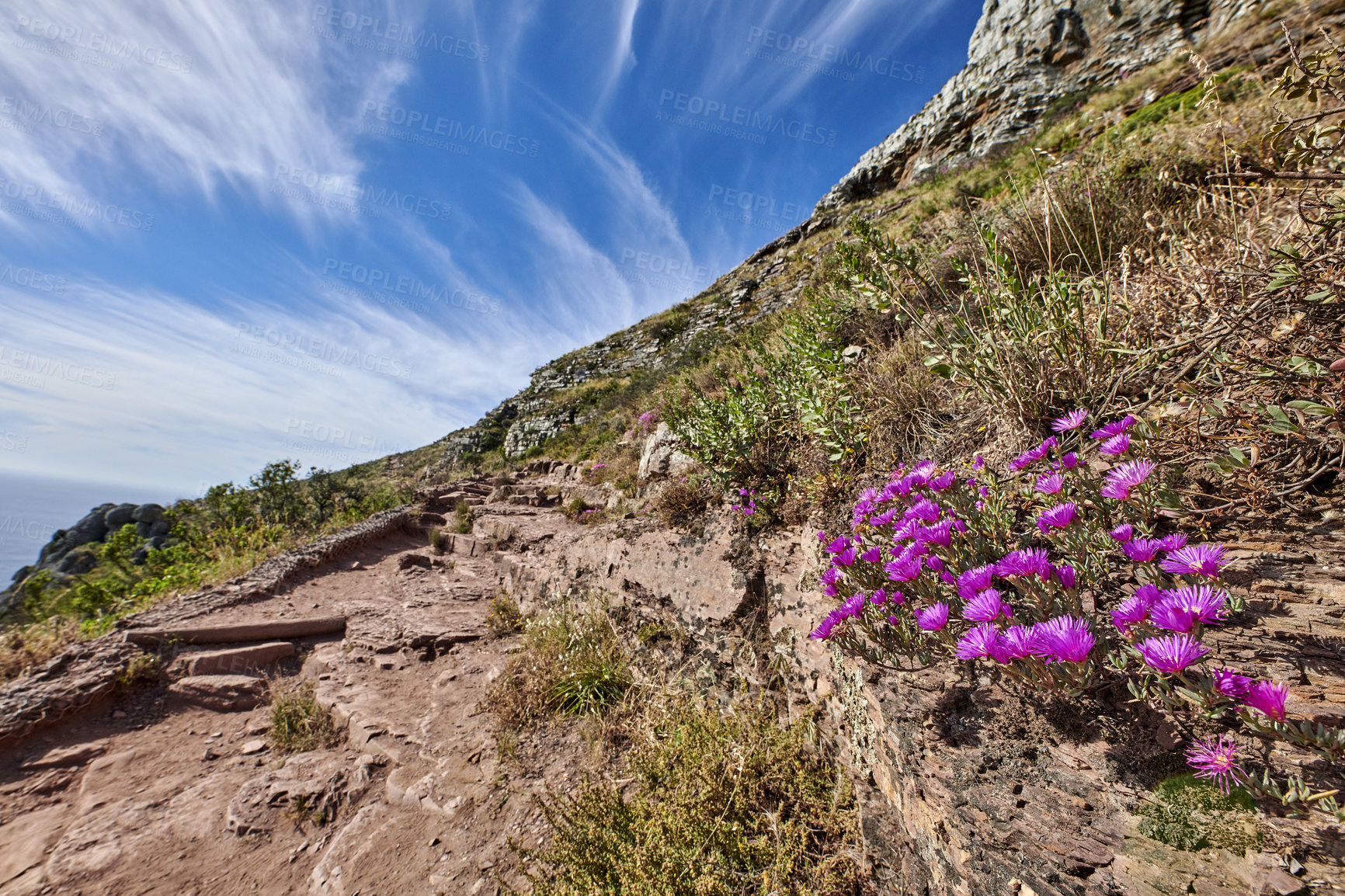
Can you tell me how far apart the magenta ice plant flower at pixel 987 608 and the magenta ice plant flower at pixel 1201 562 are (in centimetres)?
36

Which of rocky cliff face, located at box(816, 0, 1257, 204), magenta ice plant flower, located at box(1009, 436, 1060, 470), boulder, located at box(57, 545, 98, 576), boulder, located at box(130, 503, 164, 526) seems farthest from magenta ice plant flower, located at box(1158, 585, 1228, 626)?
boulder, located at box(130, 503, 164, 526)

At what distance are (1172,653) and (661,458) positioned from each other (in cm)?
516

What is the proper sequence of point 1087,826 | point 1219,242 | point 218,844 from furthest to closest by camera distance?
point 218,844, point 1219,242, point 1087,826

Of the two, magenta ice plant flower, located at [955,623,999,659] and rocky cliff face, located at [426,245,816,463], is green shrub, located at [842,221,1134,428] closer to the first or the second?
magenta ice plant flower, located at [955,623,999,659]

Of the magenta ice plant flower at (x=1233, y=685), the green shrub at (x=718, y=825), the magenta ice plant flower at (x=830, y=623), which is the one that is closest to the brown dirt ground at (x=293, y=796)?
the green shrub at (x=718, y=825)

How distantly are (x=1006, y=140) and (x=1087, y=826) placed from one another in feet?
86.1

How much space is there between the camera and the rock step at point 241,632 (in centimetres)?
453

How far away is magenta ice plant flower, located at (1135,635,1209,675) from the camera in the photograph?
881 mm

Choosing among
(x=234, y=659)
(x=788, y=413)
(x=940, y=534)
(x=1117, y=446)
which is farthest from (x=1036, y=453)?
(x=234, y=659)

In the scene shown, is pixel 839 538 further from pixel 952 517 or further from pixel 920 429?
pixel 920 429

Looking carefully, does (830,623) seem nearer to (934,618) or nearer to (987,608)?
(934,618)

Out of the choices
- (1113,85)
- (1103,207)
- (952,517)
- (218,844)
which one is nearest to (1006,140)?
(1113,85)

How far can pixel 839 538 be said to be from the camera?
1.95 m

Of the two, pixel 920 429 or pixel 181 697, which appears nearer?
pixel 920 429
